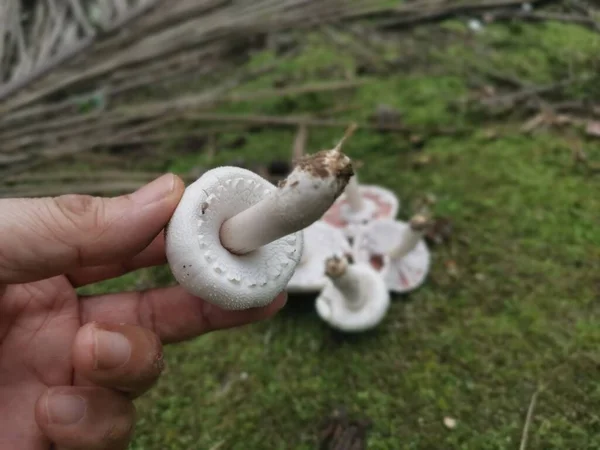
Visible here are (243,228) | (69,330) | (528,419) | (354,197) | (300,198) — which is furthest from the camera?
(354,197)

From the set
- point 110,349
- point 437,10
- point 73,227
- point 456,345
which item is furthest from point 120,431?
point 437,10

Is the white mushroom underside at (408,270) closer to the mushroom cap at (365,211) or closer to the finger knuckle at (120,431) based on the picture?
the mushroom cap at (365,211)

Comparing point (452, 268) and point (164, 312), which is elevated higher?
point (164, 312)

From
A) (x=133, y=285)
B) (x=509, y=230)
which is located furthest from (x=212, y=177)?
(x=509, y=230)

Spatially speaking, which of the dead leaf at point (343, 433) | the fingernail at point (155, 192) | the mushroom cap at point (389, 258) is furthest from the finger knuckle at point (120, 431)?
the mushroom cap at point (389, 258)

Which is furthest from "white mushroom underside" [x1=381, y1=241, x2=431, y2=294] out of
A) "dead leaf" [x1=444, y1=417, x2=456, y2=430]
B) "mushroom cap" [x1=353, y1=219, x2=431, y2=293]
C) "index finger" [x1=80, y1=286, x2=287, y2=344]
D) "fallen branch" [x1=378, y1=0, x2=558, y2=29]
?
"fallen branch" [x1=378, y1=0, x2=558, y2=29]

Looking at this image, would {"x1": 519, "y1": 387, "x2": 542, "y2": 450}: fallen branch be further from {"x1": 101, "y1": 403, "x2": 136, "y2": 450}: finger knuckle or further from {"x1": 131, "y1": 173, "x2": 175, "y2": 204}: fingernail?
{"x1": 131, "y1": 173, "x2": 175, "y2": 204}: fingernail

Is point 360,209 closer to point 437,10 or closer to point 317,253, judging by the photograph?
point 317,253
